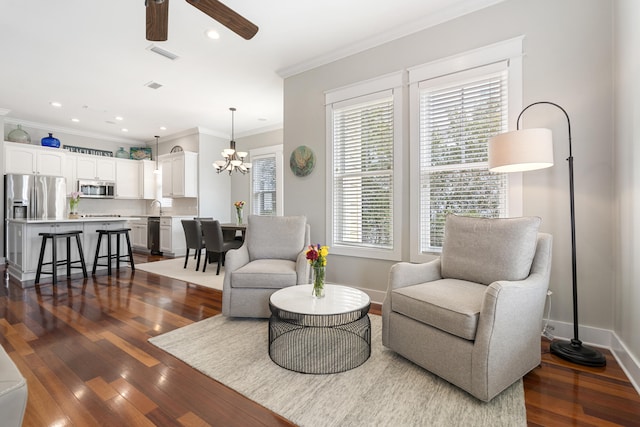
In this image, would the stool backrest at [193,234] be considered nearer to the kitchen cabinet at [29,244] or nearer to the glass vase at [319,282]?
the kitchen cabinet at [29,244]

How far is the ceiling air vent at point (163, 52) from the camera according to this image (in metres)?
3.45

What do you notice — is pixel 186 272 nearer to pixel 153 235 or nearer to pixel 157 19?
pixel 153 235

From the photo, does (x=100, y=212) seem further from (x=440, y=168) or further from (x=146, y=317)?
(x=440, y=168)

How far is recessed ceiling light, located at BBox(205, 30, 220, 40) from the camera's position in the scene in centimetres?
317

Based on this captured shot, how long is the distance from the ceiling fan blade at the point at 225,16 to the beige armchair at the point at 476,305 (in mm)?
2021

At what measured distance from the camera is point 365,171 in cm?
346

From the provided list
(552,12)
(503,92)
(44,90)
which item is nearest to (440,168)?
(503,92)

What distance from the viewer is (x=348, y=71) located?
3576 mm

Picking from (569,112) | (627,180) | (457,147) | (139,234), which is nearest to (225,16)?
(457,147)

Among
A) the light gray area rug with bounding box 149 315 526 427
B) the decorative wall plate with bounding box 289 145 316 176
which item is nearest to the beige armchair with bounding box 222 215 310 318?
the light gray area rug with bounding box 149 315 526 427

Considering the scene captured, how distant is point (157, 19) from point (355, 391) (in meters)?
2.63

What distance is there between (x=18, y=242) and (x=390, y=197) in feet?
Answer: 17.3

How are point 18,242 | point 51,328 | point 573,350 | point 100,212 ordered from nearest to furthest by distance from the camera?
point 573,350, point 51,328, point 18,242, point 100,212

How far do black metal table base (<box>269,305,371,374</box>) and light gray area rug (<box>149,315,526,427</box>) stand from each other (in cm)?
7
